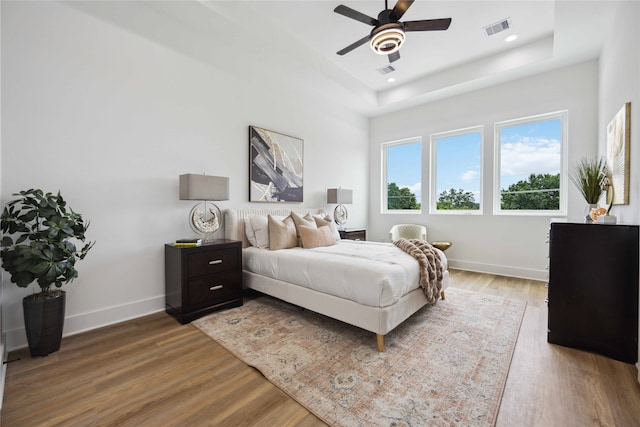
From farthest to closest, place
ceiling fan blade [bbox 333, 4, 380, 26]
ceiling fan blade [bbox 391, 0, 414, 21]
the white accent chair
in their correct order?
1. the white accent chair
2. ceiling fan blade [bbox 333, 4, 380, 26]
3. ceiling fan blade [bbox 391, 0, 414, 21]

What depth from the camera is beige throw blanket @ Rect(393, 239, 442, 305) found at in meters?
2.70

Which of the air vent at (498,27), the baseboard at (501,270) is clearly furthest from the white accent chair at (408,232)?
the air vent at (498,27)

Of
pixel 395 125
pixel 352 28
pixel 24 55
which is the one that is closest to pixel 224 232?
pixel 24 55

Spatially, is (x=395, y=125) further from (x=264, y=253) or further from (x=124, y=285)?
(x=124, y=285)

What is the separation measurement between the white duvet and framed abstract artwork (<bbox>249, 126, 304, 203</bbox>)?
1.11 meters

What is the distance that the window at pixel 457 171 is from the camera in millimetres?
4980

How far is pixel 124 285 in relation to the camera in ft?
9.23

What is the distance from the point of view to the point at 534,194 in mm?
4426

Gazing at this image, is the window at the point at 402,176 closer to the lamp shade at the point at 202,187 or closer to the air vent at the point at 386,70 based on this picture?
the air vent at the point at 386,70

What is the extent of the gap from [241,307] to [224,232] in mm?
1035

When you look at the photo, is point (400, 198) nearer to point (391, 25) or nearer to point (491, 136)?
point (491, 136)

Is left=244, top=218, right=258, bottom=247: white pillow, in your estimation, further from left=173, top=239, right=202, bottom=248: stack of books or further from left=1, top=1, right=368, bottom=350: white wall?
left=173, top=239, right=202, bottom=248: stack of books

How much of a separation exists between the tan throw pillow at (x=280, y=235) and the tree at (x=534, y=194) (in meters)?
3.76

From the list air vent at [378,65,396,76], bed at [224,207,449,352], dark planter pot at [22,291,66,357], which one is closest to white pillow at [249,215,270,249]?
bed at [224,207,449,352]
